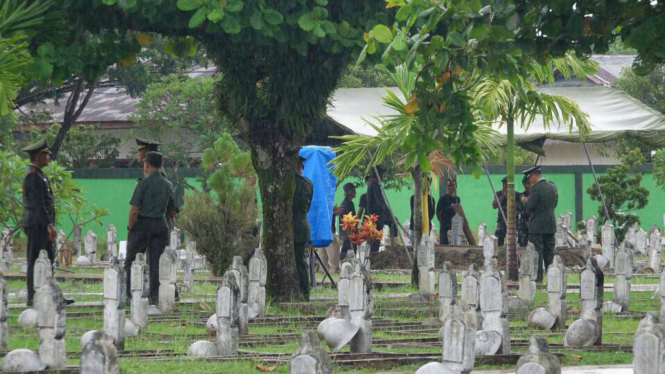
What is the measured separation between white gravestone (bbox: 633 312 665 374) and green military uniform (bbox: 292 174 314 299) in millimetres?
9928

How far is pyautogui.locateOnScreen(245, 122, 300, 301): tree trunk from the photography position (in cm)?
1578

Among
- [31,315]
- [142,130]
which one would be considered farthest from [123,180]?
[31,315]

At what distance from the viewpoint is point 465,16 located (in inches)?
356

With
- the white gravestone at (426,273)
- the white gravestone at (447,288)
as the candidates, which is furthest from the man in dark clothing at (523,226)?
the white gravestone at (447,288)

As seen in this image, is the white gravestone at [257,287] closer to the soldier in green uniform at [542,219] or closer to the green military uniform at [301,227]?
the green military uniform at [301,227]

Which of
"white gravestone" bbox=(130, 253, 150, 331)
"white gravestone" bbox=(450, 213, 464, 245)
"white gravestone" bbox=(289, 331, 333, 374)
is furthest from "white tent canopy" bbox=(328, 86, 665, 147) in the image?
"white gravestone" bbox=(289, 331, 333, 374)

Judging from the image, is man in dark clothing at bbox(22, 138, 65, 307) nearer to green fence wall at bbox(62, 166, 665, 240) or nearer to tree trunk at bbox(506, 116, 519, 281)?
tree trunk at bbox(506, 116, 519, 281)

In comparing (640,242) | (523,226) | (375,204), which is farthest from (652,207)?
(523,226)

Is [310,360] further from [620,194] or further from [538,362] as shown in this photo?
Result: [620,194]

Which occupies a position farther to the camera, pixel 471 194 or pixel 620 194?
pixel 471 194

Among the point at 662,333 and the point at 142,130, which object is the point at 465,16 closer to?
the point at 662,333

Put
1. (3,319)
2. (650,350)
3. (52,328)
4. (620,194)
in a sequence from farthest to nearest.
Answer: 1. (620,194)
2. (3,319)
3. (52,328)
4. (650,350)

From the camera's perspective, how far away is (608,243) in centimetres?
2530

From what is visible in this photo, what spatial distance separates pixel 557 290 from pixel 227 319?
4.09m
